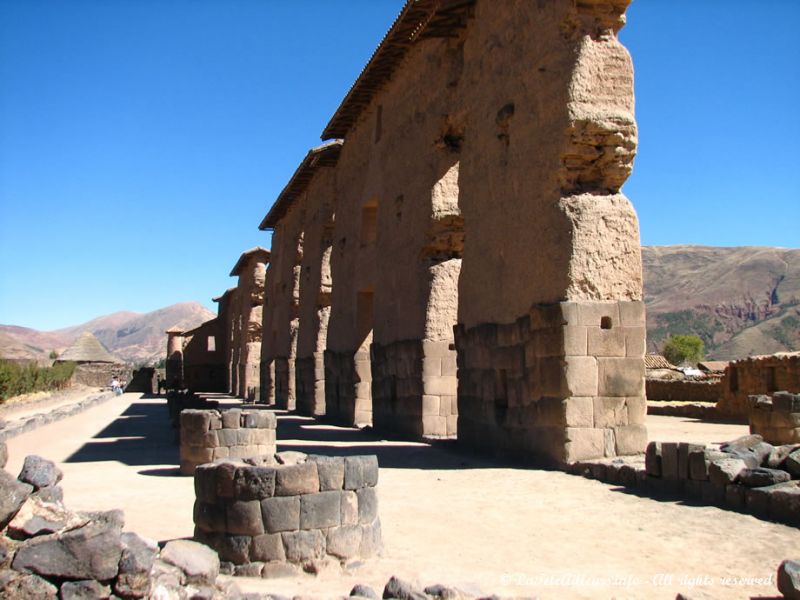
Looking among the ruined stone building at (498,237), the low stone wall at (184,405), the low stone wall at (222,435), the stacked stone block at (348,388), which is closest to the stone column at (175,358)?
the low stone wall at (184,405)

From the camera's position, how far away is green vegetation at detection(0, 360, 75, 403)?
2758 centimetres

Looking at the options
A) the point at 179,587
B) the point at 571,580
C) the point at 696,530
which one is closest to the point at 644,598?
the point at 571,580

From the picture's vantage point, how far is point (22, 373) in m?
31.6

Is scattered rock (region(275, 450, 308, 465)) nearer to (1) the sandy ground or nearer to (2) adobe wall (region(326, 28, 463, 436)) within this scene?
(2) adobe wall (region(326, 28, 463, 436))

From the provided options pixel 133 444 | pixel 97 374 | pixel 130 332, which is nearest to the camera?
pixel 133 444

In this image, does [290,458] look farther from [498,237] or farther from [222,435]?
[498,237]

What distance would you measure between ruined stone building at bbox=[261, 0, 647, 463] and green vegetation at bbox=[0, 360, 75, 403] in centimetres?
1567

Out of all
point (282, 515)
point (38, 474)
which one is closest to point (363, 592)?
point (282, 515)

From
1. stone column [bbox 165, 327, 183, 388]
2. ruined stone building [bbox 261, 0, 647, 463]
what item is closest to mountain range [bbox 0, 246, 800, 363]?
stone column [bbox 165, 327, 183, 388]

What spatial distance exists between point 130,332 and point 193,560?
16462 cm

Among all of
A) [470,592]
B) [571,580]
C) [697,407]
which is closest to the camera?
[470,592]

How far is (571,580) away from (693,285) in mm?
91950

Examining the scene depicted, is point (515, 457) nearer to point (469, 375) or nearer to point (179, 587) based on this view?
point (469, 375)

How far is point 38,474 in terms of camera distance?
4.62 metres
